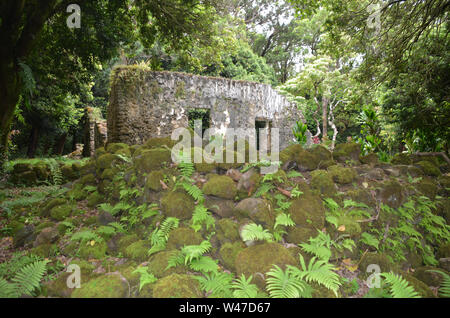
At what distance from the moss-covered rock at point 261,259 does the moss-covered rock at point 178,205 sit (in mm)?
904

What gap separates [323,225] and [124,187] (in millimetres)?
3067

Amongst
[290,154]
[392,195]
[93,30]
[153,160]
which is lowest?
[392,195]

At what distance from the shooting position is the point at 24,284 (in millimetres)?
2221

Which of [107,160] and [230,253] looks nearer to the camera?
[230,253]

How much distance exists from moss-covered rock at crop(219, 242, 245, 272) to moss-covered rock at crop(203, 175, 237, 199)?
675 mm

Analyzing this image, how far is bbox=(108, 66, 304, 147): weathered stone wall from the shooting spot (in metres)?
8.48

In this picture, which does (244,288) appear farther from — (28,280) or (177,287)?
(28,280)

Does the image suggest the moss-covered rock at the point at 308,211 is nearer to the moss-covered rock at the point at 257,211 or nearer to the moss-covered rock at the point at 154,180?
the moss-covered rock at the point at 257,211

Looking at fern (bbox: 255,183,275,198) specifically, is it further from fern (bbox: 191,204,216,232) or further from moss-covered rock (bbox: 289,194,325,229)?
fern (bbox: 191,204,216,232)

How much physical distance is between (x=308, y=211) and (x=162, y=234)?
1764mm

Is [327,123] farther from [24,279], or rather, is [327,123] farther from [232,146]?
[24,279]

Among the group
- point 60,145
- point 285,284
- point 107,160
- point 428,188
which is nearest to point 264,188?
point 285,284
